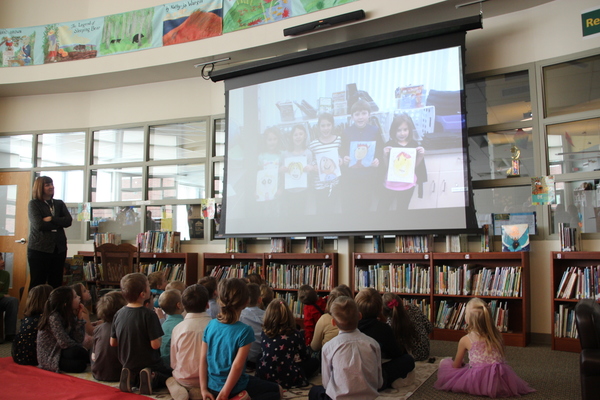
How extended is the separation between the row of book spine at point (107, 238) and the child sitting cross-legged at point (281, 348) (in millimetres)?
4428

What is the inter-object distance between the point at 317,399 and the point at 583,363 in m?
1.47

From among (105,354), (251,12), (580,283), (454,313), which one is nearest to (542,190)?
(580,283)

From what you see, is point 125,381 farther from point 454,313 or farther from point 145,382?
point 454,313

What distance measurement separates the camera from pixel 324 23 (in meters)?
5.38

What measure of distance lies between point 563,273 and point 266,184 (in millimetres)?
3253

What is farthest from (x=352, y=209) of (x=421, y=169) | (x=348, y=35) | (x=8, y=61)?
(x=8, y=61)

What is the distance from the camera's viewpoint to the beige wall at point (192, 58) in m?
4.67

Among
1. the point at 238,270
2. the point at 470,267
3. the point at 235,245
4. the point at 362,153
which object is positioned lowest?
the point at 238,270

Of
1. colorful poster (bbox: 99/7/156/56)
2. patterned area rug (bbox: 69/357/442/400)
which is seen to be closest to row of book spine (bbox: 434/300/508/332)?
patterned area rug (bbox: 69/357/442/400)

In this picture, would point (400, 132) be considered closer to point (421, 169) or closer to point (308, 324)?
point (421, 169)

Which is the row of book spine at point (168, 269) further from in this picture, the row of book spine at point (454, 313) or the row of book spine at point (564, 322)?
the row of book spine at point (564, 322)

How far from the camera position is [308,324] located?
13.1 ft

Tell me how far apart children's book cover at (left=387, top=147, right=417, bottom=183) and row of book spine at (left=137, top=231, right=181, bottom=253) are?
3.04 metres

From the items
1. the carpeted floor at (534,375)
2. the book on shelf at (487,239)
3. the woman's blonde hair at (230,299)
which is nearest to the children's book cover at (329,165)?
the book on shelf at (487,239)
